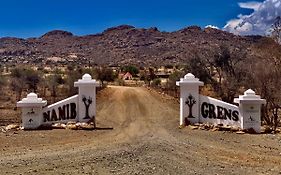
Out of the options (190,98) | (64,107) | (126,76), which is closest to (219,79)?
(190,98)

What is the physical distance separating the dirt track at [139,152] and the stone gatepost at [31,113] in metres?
1.14

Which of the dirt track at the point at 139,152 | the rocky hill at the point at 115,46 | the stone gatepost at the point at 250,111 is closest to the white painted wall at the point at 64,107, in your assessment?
the dirt track at the point at 139,152

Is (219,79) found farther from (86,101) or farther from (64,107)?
(64,107)

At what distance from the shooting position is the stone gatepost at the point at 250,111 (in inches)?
836

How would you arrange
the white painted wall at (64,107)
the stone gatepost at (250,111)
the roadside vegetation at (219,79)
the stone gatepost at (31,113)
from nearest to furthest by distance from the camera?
the stone gatepost at (250,111), the stone gatepost at (31,113), the white painted wall at (64,107), the roadside vegetation at (219,79)

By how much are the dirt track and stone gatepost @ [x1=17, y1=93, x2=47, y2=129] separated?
1.14 meters

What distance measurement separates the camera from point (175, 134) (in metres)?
20.3

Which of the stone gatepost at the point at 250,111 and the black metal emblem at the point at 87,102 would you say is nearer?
the stone gatepost at the point at 250,111

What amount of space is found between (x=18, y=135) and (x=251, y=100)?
30.7 ft

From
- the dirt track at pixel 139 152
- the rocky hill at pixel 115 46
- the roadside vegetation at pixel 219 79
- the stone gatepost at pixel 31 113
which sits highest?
the rocky hill at pixel 115 46

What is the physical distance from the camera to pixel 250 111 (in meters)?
21.4

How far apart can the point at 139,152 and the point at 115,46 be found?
11443 centimetres

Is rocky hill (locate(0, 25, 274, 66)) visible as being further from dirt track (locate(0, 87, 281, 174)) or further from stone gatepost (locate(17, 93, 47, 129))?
dirt track (locate(0, 87, 281, 174))

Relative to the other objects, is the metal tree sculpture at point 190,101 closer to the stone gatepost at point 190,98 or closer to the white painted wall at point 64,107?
the stone gatepost at point 190,98
